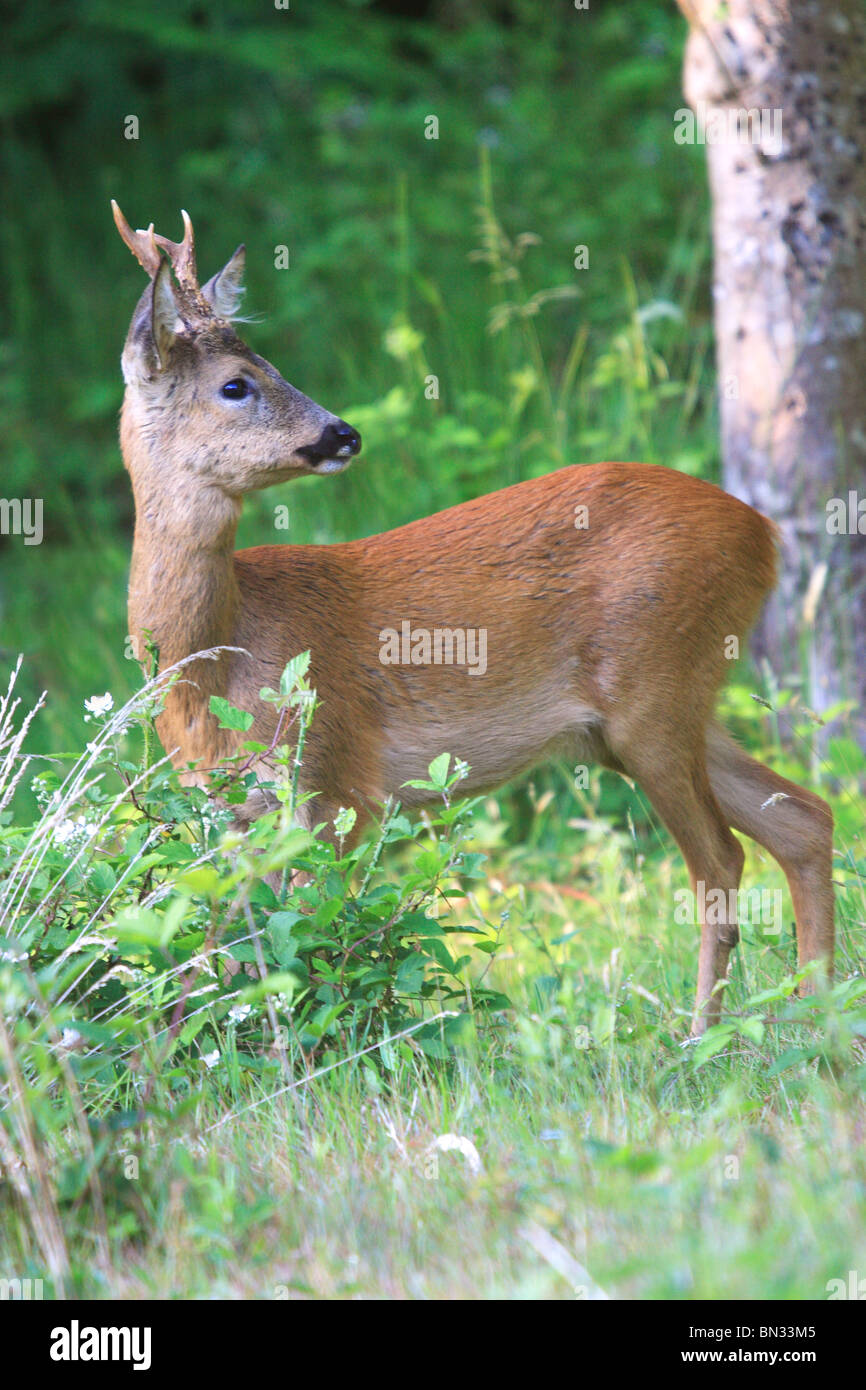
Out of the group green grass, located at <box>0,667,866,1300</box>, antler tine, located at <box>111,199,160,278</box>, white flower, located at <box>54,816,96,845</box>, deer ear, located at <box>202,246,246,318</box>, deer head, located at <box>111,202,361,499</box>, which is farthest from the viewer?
deer ear, located at <box>202,246,246,318</box>

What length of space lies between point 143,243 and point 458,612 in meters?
1.39

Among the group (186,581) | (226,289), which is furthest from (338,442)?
(226,289)

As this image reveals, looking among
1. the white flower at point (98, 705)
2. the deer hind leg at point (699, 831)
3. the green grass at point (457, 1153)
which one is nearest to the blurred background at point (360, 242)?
the deer hind leg at point (699, 831)

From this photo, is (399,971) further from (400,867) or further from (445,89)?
(445,89)

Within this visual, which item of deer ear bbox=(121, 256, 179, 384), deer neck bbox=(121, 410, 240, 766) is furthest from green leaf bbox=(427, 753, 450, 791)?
deer ear bbox=(121, 256, 179, 384)

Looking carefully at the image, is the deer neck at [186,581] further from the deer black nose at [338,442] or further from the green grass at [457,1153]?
the green grass at [457,1153]

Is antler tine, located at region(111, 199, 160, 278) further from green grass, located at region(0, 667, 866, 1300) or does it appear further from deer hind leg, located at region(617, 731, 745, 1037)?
deer hind leg, located at region(617, 731, 745, 1037)

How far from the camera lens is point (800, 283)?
585cm

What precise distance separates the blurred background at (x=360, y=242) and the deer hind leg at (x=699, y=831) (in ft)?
7.82

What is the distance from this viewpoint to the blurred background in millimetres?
7156

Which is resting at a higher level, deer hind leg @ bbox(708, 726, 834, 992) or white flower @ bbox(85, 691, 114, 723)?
white flower @ bbox(85, 691, 114, 723)

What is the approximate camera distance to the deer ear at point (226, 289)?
4.70 meters

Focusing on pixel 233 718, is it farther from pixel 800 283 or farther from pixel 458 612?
pixel 800 283

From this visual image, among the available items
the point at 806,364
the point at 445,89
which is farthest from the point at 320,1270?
the point at 445,89
